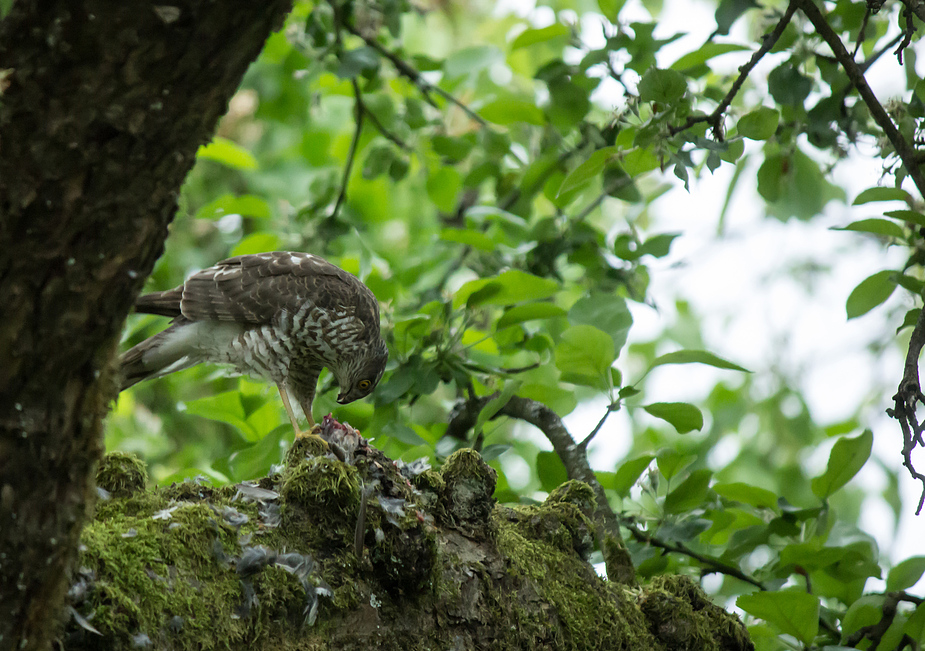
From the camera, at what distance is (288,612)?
1966mm

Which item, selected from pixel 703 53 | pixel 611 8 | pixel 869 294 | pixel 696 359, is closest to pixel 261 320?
pixel 696 359

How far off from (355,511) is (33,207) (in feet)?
3.83

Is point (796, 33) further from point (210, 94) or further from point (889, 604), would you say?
point (210, 94)

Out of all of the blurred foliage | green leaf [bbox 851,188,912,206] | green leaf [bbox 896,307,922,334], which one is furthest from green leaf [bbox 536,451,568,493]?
green leaf [bbox 851,188,912,206]

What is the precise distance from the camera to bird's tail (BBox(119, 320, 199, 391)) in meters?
3.93

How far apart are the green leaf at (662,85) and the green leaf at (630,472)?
1366 millimetres

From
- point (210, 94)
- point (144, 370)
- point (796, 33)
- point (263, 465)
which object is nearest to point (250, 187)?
point (144, 370)

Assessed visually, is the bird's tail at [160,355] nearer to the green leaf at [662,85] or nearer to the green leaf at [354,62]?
the green leaf at [354,62]

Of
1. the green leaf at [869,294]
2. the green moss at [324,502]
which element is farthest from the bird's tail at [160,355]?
the green leaf at [869,294]

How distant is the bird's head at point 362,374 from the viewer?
4230mm

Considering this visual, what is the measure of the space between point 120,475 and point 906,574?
9.44ft

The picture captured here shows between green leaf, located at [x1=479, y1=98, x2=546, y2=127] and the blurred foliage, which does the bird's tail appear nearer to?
the blurred foliage

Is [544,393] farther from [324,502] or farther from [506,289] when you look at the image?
[324,502]

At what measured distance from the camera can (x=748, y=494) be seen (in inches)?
Result: 129
